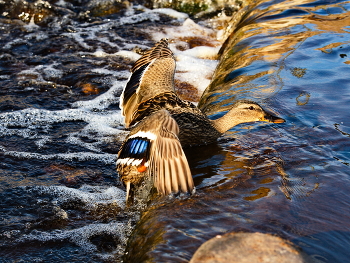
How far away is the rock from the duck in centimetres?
114

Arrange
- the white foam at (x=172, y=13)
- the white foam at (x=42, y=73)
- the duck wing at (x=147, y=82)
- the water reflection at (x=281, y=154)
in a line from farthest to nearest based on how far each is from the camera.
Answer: the white foam at (x=172, y=13)
the white foam at (x=42, y=73)
the duck wing at (x=147, y=82)
the water reflection at (x=281, y=154)

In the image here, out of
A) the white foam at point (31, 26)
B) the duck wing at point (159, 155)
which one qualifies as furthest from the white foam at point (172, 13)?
the duck wing at point (159, 155)

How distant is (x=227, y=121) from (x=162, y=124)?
1407 mm

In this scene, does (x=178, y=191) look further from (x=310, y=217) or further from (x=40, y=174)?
(x=40, y=174)

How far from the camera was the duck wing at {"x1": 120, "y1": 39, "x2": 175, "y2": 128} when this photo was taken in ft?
17.9

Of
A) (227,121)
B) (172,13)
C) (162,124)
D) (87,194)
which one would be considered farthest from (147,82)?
(172,13)

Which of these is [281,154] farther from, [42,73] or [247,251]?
[42,73]

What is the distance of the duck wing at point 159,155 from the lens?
3580 mm

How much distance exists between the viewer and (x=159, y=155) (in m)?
3.73

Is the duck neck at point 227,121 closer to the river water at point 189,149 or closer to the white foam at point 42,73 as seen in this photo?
the river water at point 189,149

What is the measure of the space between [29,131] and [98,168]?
1.46 m

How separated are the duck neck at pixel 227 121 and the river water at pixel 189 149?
13cm

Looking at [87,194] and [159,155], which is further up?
[159,155]

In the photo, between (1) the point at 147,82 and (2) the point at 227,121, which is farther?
(1) the point at 147,82
